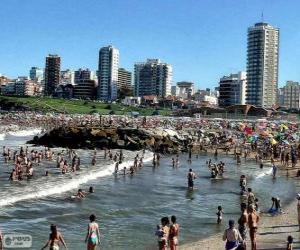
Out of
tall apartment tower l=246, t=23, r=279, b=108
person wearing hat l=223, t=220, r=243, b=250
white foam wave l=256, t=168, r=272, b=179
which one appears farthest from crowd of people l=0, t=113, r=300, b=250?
tall apartment tower l=246, t=23, r=279, b=108

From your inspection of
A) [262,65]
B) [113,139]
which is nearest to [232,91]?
[262,65]

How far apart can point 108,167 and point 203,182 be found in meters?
9.15

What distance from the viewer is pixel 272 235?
755 inches

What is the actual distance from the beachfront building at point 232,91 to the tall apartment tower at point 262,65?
860cm

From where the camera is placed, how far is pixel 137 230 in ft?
68.4

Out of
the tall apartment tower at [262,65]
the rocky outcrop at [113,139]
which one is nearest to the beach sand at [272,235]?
the rocky outcrop at [113,139]

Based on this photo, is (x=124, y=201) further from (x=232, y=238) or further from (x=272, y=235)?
(x=232, y=238)

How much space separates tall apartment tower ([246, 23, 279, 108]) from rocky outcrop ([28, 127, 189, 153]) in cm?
10936

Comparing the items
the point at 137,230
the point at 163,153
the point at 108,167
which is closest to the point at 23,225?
the point at 137,230

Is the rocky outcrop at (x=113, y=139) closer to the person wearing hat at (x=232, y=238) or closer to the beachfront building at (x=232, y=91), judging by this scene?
the person wearing hat at (x=232, y=238)

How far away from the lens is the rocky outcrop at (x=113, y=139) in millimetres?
60125

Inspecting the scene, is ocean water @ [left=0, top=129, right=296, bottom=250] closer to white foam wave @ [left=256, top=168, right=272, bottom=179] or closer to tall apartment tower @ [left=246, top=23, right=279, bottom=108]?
white foam wave @ [left=256, top=168, right=272, bottom=179]

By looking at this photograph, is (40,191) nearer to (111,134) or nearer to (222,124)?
(111,134)

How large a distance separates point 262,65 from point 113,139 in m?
120
